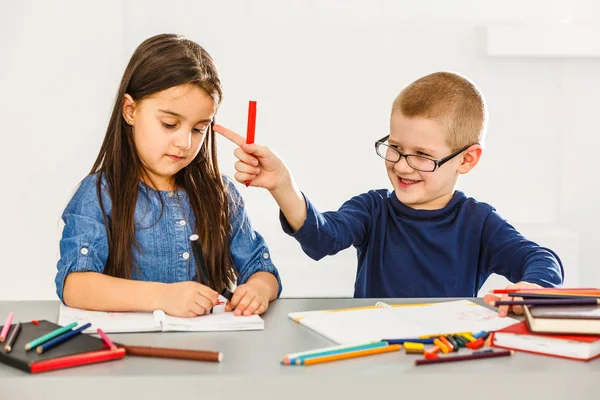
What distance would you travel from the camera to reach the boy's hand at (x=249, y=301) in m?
1.31

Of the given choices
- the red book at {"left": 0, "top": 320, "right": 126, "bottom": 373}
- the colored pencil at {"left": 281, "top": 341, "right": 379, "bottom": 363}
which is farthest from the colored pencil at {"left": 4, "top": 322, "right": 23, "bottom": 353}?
the colored pencil at {"left": 281, "top": 341, "right": 379, "bottom": 363}

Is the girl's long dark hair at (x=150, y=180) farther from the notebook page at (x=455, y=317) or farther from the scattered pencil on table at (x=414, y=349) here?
the scattered pencil on table at (x=414, y=349)

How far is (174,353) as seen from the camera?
104 cm

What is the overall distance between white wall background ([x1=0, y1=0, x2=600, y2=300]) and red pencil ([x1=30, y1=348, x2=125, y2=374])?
200 cm

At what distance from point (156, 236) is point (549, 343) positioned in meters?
0.77

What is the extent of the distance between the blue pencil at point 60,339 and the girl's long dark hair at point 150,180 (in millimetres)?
401

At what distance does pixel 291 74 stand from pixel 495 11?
0.79 metres

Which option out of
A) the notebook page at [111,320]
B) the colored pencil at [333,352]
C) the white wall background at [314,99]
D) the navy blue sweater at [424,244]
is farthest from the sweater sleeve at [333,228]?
the white wall background at [314,99]

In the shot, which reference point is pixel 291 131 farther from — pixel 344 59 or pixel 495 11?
pixel 495 11

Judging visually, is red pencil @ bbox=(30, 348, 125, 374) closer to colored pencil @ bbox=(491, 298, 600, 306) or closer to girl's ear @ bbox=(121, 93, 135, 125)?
colored pencil @ bbox=(491, 298, 600, 306)

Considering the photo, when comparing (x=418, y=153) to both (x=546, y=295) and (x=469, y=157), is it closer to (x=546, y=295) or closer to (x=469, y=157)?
(x=469, y=157)

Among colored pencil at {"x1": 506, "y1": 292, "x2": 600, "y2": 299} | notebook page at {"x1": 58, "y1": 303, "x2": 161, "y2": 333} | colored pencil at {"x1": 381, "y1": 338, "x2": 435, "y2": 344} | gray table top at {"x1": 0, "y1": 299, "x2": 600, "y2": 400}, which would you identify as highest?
colored pencil at {"x1": 506, "y1": 292, "x2": 600, "y2": 299}

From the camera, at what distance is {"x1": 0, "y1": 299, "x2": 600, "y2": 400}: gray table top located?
95cm

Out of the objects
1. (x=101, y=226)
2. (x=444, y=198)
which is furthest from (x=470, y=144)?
(x=101, y=226)
